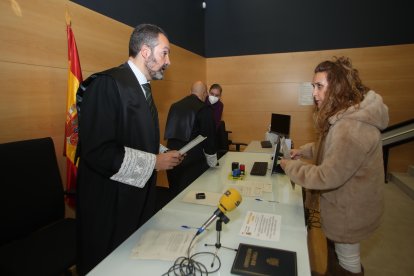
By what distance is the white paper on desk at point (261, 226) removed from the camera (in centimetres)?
120

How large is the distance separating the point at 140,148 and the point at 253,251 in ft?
2.35

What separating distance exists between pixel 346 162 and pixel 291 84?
3985 millimetres

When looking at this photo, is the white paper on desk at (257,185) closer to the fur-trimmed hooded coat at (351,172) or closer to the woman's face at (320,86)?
the fur-trimmed hooded coat at (351,172)

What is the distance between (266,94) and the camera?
505cm

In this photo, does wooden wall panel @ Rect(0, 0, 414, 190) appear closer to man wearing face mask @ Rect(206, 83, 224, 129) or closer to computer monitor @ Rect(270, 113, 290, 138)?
man wearing face mask @ Rect(206, 83, 224, 129)

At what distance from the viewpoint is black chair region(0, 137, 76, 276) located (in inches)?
54.7

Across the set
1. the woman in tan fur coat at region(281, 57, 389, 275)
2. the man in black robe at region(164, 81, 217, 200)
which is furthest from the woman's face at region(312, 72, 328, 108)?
the man in black robe at region(164, 81, 217, 200)

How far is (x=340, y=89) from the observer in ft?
4.13

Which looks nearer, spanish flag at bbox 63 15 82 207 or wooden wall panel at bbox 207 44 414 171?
spanish flag at bbox 63 15 82 207

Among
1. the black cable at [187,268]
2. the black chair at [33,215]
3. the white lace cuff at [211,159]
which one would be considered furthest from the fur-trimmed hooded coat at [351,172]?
the black chair at [33,215]

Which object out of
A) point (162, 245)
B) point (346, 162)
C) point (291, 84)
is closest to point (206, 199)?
point (162, 245)

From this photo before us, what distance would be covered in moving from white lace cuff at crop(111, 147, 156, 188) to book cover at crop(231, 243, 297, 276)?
1.79 ft

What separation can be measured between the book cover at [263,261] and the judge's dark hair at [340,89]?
2.34 feet

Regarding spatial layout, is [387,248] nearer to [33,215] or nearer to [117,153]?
[117,153]
